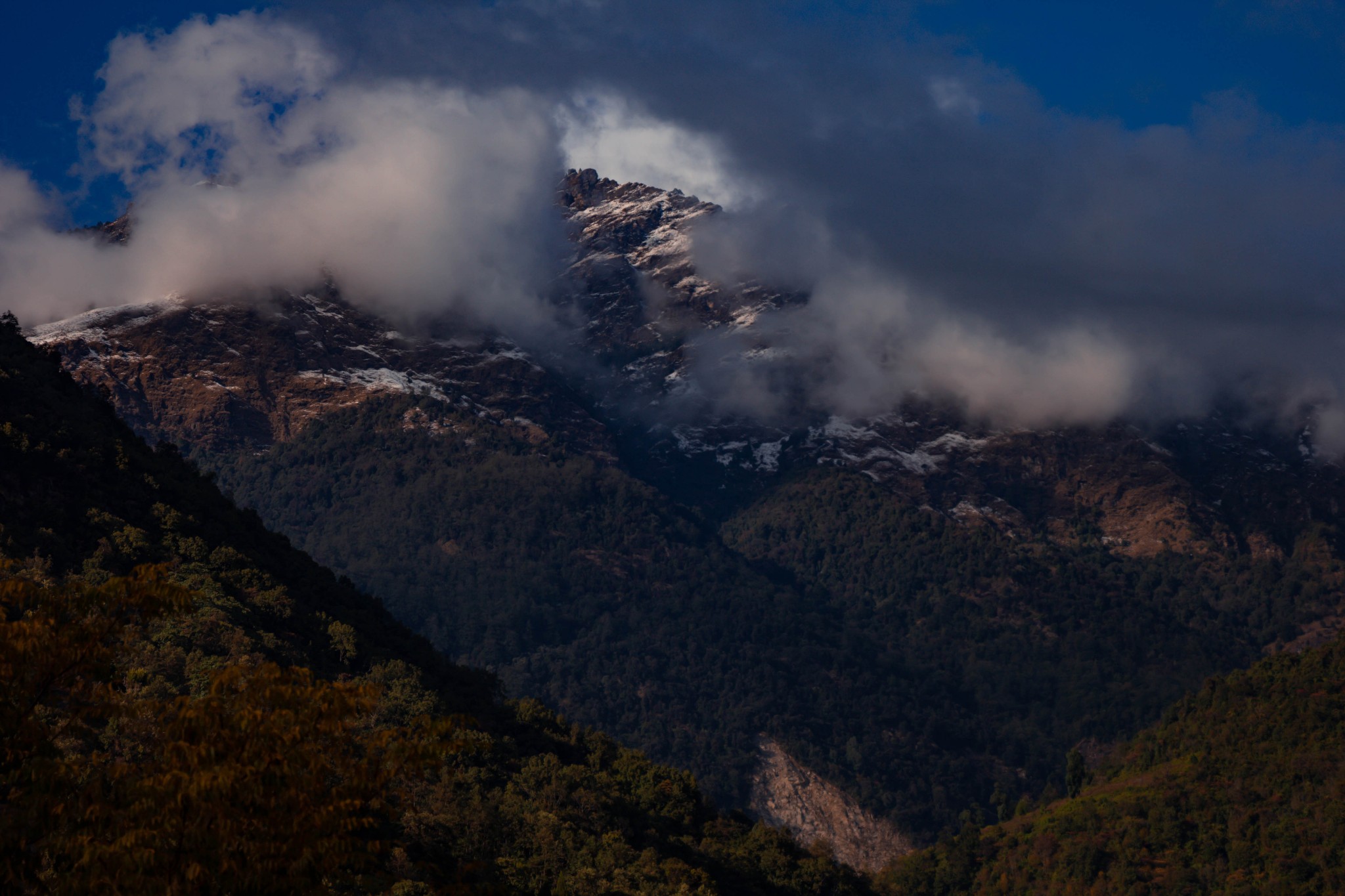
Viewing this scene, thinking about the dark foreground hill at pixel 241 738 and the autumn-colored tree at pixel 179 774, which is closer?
the autumn-colored tree at pixel 179 774

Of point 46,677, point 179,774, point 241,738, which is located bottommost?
point 179,774

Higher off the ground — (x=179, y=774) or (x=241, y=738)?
(x=241, y=738)

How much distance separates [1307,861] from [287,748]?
198387 millimetres

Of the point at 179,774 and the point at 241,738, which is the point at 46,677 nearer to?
the point at 179,774

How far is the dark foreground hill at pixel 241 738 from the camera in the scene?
2628 centimetres

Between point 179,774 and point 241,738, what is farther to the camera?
point 241,738

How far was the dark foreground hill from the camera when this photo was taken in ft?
86.2

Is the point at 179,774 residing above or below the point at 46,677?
below

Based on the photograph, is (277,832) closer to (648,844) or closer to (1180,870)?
(648,844)

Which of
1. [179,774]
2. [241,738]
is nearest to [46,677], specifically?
[179,774]

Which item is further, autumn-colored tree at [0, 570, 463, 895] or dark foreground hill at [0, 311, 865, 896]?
dark foreground hill at [0, 311, 865, 896]

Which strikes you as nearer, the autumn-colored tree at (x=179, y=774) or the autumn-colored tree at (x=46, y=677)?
the autumn-colored tree at (x=179, y=774)

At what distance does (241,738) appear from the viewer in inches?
1082

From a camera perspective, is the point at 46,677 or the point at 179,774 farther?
the point at 46,677
